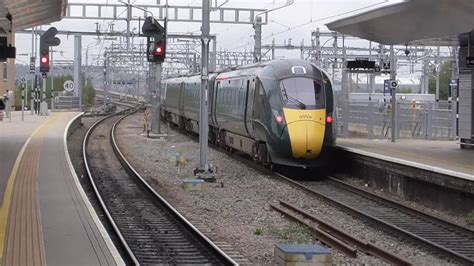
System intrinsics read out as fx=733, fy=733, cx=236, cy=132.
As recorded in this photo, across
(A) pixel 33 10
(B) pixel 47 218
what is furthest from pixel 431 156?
(A) pixel 33 10

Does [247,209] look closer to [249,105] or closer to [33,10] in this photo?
[249,105]

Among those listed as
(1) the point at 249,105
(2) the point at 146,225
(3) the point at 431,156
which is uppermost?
(1) the point at 249,105

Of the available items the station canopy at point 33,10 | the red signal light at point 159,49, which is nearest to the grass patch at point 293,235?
the station canopy at point 33,10

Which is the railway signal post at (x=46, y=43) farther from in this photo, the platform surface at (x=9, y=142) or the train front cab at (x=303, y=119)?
the train front cab at (x=303, y=119)

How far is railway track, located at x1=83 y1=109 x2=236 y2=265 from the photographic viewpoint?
32.8 ft

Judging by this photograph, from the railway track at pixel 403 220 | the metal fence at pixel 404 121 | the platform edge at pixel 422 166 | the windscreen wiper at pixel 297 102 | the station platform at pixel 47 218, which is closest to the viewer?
the station platform at pixel 47 218

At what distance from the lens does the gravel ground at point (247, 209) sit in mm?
10630

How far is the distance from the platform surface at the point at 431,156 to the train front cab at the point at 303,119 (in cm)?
136

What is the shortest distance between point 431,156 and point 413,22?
3.52 meters

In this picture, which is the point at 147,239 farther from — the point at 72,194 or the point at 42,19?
the point at 42,19

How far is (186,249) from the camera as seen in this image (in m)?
10.6

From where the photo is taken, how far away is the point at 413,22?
62.2ft

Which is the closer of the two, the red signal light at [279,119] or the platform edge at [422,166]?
the platform edge at [422,166]

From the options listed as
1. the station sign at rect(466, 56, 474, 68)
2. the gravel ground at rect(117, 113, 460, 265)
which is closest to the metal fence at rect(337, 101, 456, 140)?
the station sign at rect(466, 56, 474, 68)
